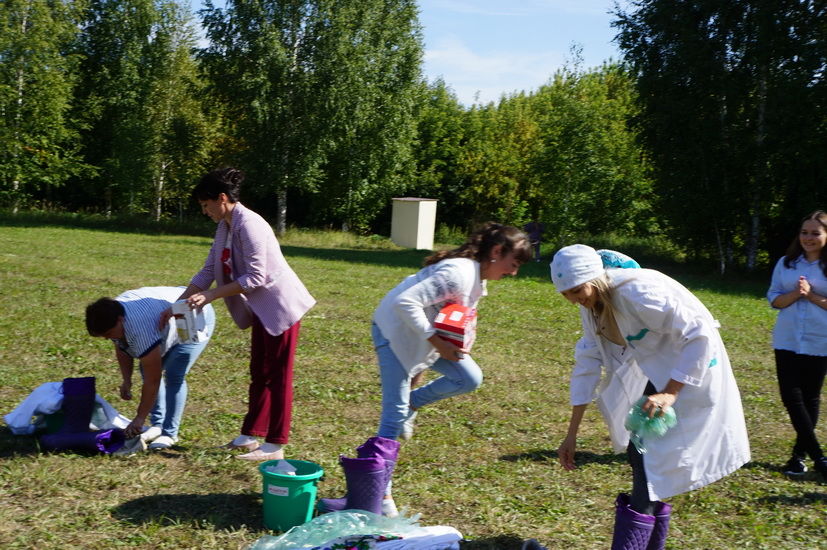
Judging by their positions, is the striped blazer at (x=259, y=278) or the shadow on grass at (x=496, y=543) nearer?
the shadow on grass at (x=496, y=543)

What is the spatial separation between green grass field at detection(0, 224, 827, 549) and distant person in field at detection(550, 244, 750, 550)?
81 cm

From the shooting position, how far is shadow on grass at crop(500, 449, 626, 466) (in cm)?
572

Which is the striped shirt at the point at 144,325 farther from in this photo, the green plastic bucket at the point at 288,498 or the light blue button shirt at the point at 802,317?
the light blue button shirt at the point at 802,317

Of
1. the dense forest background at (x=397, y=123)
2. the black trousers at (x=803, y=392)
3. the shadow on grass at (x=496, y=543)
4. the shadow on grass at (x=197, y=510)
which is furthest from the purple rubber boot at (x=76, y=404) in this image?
the dense forest background at (x=397, y=123)

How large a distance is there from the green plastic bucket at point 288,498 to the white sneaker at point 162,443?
4.79ft

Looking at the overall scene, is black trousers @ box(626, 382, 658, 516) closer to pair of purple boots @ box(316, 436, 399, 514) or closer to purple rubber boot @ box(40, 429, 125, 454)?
pair of purple boots @ box(316, 436, 399, 514)

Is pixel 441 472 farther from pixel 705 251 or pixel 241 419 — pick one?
pixel 705 251

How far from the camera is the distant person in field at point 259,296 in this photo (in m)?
5.00

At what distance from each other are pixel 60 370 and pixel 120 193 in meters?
30.2

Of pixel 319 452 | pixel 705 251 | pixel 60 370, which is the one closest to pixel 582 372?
pixel 319 452

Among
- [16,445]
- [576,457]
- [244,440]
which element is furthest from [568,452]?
[16,445]

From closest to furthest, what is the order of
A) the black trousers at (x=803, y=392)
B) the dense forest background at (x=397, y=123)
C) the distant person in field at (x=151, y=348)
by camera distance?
the distant person in field at (x=151, y=348)
the black trousers at (x=803, y=392)
the dense forest background at (x=397, y=123)

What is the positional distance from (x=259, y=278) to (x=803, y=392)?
12.7 feet

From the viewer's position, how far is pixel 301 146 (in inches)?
1187
